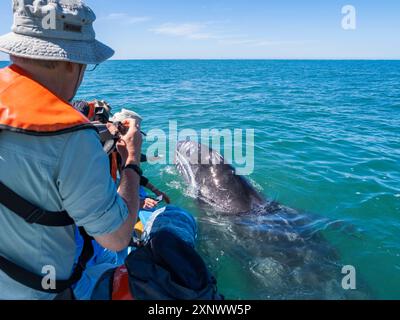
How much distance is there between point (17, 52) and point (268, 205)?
6.74m

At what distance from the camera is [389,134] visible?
615 inches

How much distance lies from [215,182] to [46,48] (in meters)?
6.63

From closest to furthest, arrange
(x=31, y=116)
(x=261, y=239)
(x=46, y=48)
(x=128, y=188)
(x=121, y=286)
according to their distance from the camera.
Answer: (x=31, y=116) < (x=46, y=48) < (x=128, y=188) < (x=121, y=286) < (x=261, y=239)

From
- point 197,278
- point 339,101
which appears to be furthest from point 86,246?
point 339,101

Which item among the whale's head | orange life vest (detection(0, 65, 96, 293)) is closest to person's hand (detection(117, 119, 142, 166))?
orange life vest (detection(0, 65, 96, 293))

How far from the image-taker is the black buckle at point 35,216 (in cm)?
237

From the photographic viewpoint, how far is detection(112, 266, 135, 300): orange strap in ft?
11.3

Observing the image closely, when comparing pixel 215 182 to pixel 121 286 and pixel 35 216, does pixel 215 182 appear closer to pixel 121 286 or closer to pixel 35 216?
pixel 121 286

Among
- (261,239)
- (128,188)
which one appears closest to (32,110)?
(128,188)

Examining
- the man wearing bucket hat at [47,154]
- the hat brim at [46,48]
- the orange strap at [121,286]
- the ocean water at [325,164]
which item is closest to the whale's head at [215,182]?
the ocean water at [325,164]

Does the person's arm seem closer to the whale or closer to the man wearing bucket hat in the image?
the man wearing bucket hat

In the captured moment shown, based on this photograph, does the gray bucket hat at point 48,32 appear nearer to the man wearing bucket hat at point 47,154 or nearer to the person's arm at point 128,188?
the man wearing bucket hat at point 47,154

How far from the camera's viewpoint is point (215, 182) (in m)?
8.72
